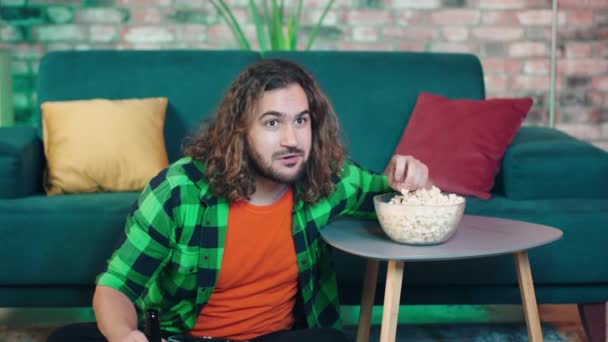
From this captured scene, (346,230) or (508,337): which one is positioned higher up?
(346,230)

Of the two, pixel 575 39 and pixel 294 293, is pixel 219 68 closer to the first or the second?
pixel 294 293

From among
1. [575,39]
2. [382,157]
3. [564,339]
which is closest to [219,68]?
[382,157]

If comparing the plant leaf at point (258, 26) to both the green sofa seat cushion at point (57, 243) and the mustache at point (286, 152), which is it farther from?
the mustache at point (286, 152)

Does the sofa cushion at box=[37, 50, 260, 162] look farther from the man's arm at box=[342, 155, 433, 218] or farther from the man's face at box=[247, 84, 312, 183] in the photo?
the man's face at box=[247, 84, 312, 183]

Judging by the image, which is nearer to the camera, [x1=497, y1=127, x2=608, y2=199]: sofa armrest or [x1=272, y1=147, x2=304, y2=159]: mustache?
[x1=272, y1=147, x2=304, y2=159]: mustache

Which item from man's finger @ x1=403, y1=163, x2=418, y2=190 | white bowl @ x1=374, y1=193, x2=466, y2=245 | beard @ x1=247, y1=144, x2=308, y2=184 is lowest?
white bowl @ x1=374, y1=193, x2=466, y2=245

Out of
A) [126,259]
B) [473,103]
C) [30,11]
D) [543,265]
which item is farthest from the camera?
[30,11]

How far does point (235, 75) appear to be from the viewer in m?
2.71

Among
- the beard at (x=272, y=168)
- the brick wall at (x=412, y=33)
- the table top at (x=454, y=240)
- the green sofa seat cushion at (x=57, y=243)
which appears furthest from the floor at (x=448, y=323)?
the brick wall at (x=412, y=33)

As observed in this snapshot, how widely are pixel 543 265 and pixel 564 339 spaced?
28 cm

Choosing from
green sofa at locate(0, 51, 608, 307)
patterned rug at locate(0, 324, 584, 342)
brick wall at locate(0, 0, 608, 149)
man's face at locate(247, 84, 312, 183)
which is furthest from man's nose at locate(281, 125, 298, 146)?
brick wall at locate(0, 0, 608, 149)

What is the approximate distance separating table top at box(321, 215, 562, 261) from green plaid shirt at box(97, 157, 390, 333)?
0.06m

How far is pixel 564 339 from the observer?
2.23 m

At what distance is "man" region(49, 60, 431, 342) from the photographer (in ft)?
4.85
